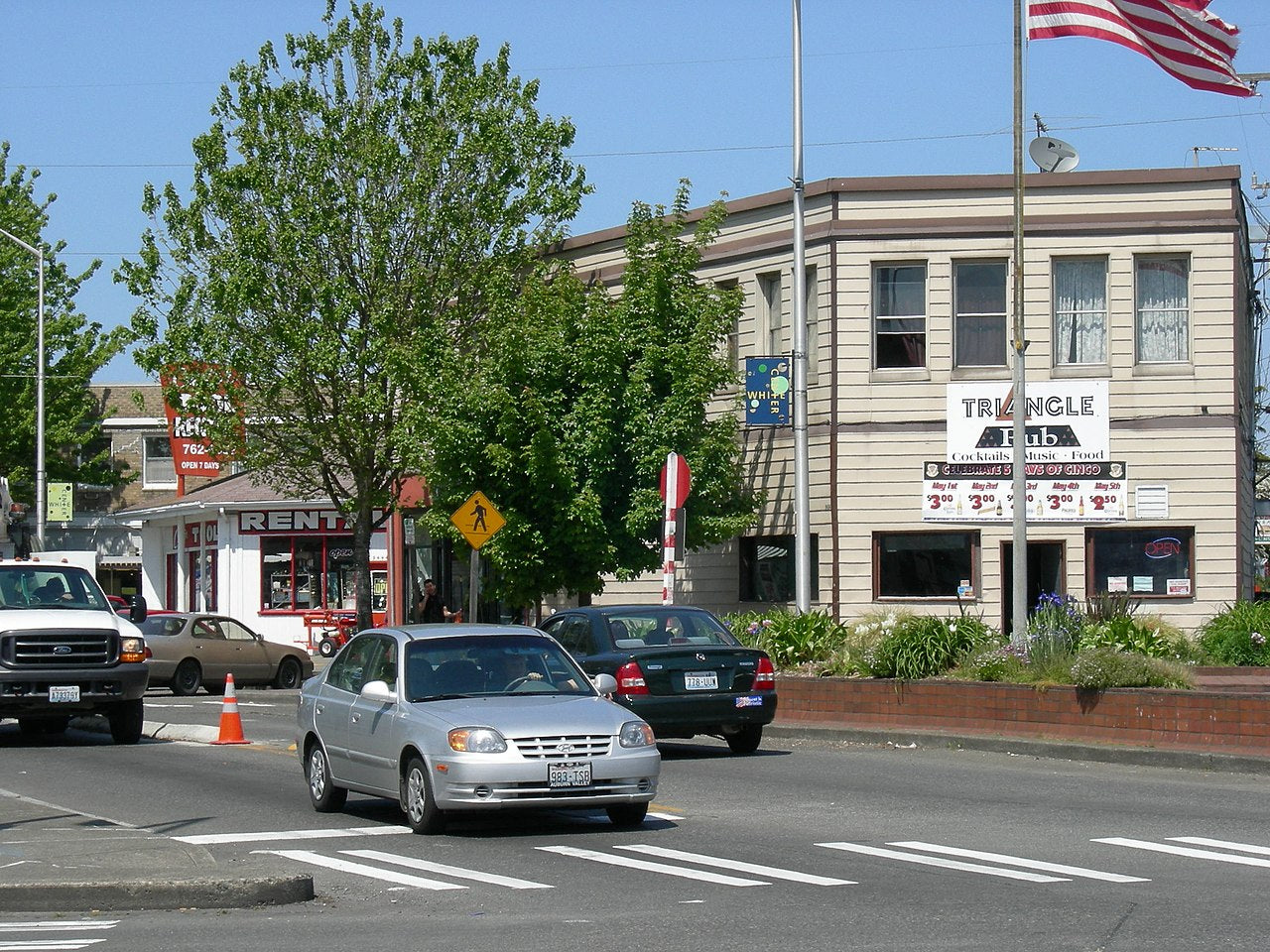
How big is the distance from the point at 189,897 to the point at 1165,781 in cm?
956

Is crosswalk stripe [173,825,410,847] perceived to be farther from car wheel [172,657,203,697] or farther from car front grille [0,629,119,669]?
car wheel [172,657,203,697]

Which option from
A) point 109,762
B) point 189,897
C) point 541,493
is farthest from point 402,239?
point 189,897

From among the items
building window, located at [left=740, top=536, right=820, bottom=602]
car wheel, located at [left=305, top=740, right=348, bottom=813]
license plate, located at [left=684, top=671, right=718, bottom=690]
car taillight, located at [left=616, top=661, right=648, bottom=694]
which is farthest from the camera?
building window, located at [left=740, top=536, right=820, bottom=602]

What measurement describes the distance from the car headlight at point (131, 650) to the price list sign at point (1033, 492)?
44.8ft

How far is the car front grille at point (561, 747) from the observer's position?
39.4 ft

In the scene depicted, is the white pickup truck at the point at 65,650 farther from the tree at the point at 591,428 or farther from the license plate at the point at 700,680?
the tree at the point at 591,428

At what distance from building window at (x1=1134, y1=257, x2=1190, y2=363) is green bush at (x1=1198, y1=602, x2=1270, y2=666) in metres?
6.19

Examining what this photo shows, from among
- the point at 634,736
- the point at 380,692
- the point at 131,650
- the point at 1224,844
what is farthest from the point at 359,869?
the point at 131,650

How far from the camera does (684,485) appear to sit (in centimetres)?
2264

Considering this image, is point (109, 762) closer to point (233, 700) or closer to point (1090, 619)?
point (233, 700)

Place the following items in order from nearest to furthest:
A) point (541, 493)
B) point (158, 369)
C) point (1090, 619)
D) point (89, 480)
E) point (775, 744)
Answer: point (775, 744), point (1090, 619), point (541, 493), point (158, 369), point (89, 480)

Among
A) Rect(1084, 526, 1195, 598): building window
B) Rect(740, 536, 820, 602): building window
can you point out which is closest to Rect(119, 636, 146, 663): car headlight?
Rect(740, 536, 820, 602): building window

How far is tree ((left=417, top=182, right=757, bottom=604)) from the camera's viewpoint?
2753cm

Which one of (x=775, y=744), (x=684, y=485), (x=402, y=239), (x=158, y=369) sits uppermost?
(x=402, y=239)
